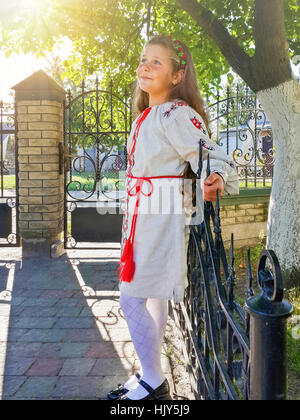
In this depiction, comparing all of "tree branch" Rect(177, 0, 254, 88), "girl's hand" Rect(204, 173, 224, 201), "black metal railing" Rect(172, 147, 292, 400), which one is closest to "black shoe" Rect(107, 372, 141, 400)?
"black metal railing" Rect(172, 147, 292, 400)

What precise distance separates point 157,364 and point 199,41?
5174 mm

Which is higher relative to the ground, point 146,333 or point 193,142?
point 193,142

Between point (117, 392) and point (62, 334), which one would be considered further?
point (62, 334)

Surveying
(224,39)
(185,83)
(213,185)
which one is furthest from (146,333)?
(224,39)

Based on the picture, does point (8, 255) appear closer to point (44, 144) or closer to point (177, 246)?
point (44, 144)

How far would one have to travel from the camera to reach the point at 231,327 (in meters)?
1.56

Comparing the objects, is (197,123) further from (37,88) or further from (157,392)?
(37,88)

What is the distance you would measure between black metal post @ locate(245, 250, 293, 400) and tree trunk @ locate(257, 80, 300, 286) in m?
3.72

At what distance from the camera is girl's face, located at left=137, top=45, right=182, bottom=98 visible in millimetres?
2199

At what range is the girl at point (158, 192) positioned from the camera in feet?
6.68

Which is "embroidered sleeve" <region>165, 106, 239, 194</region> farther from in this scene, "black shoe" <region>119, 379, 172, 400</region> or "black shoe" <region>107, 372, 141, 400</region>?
"black shoe" <region>107, 372, 141, 400</region>

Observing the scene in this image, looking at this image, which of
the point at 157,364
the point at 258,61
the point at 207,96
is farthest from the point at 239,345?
the point at 207,96

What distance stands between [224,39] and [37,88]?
2.76 meters

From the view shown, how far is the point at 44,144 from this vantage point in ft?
19.6
